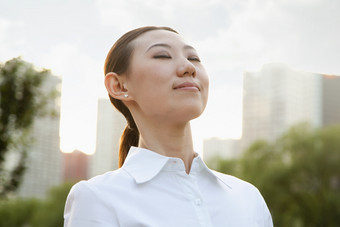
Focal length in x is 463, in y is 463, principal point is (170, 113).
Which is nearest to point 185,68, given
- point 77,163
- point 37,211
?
point 37,211

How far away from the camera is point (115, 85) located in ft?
4.49

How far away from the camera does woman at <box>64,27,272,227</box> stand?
112 centimetres

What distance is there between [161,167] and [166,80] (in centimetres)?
23

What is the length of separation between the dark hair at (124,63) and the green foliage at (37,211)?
1954 centimetres

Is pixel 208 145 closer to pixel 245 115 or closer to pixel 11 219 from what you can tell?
pixel 245 115

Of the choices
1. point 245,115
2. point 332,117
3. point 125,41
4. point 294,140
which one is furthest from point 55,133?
point 125,41

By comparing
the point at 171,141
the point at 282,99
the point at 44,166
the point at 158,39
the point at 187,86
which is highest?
the point at 282,99

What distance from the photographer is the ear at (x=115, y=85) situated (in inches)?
52.7

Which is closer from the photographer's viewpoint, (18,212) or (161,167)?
(161,167)

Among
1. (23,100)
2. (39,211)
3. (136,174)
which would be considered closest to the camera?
(136,174)

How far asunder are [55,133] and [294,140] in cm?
2289

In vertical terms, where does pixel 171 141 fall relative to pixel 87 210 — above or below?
above

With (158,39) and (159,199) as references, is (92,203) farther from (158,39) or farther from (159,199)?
(158,39)

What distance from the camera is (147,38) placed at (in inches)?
53.2
